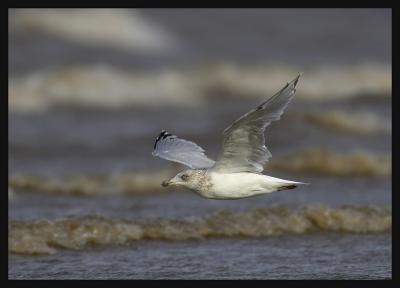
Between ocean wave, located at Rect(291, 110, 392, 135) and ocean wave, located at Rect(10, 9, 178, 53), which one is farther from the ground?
ocean wave, located at Rect(10, 9, 178, 53)

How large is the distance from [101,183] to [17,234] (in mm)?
2792

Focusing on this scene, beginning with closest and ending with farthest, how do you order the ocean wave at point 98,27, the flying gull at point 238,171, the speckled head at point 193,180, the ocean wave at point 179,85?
the flying gull at point 238,171, the speckled head at point 193,180, the ocean wave at point 179,85, the ocean wave at point 98,27

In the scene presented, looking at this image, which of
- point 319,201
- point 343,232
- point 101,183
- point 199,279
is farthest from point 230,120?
point 199,279

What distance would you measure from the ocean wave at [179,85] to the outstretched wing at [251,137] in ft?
30.8

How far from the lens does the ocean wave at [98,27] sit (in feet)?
66.6

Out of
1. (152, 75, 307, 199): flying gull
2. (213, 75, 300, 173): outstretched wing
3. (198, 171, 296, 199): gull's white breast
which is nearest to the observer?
(213, 75, 300, 173): outstretched wing

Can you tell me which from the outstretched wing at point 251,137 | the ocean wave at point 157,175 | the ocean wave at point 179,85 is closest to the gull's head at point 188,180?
the outstretched wing at point 251,137

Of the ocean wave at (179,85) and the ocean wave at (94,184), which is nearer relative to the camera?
the ocean wave at (94,184)

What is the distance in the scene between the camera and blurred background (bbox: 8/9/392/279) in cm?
828

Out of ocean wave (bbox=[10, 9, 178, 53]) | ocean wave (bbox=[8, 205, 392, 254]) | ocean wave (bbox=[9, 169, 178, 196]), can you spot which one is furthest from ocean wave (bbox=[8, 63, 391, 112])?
ocean wave (bbox=[8, 205, 392, 254])

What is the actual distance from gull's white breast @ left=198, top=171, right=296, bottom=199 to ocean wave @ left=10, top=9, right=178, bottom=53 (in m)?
13.4

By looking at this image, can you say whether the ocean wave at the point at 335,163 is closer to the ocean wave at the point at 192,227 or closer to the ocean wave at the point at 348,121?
the ocean wave at the point at 348,121

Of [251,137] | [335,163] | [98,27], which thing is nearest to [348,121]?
[335,163]

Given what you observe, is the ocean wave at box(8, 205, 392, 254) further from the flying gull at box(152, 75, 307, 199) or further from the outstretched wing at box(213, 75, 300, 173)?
the outstretched wing at box(213, 75, 300, 173)
